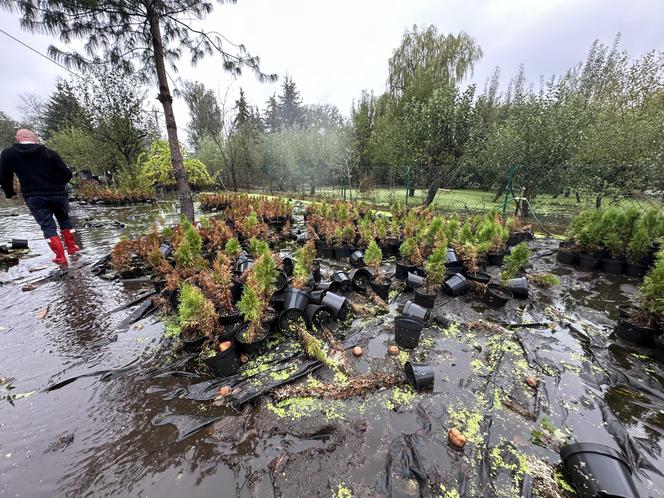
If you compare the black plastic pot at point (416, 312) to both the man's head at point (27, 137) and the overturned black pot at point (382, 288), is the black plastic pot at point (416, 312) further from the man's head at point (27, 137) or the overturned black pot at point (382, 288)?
the man's head at point (27, 137)

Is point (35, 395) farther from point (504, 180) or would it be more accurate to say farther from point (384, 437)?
point (504, 180)

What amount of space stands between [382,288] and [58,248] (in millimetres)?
6432

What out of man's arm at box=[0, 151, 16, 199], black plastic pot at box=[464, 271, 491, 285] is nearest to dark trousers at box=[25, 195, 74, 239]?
man's arm at box=[0, 151, 16, 199]

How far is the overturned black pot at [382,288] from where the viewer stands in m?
4.12

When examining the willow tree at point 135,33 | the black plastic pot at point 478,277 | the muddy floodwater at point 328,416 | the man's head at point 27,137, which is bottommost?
the muddy floodwater at point 328,416

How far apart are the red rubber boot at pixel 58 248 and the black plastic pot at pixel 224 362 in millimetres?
4977

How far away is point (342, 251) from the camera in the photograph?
19.6 ft

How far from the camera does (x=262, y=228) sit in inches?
254

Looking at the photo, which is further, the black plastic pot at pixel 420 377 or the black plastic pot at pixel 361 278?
the black plastic pot at pixel 361 278

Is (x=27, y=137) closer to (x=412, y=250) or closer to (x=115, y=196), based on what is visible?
(x=412, y=250)

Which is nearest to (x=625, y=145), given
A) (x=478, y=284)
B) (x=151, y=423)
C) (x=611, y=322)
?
(x=611, y=322)

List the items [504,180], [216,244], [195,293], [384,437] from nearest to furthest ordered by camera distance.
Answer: [384,437] < [195,293] < [216,244] < [504,180]

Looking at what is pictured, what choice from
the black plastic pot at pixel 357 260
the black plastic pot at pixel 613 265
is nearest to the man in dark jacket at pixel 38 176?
the black plastic pot at pixel 357 260

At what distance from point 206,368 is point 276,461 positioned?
4.21 ft
